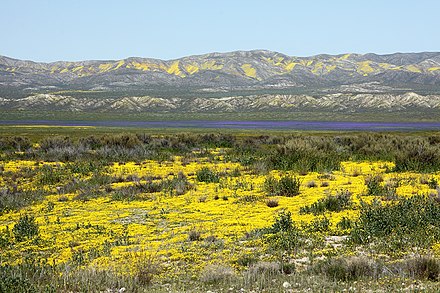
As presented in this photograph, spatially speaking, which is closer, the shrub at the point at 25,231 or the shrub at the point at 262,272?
the shrub at the point at 262,272

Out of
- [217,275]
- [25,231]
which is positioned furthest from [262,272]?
[25,231]

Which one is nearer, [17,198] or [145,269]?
[145,269]

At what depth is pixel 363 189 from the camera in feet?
51.1

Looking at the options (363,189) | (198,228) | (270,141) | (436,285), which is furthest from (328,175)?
(270,141)

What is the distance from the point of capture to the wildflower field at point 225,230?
7172 mm

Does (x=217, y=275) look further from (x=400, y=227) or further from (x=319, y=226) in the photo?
(x=400, y=227)

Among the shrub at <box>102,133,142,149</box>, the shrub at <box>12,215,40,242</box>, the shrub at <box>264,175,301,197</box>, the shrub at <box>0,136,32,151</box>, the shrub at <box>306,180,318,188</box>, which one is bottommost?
the shrub at <box>0,136,32,151</box>

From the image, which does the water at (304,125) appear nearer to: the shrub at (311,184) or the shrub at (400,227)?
the shrub at (311,184)

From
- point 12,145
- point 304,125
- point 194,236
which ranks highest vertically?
point 194,236

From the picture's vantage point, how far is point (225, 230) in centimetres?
1088

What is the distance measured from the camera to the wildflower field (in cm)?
717

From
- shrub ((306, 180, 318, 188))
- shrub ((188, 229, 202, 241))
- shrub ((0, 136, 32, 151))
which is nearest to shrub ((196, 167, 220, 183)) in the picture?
shrub ((306, 180, 318, 188))

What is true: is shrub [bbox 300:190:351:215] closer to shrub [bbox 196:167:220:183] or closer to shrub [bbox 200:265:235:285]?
shrub [bbox 200:265:235:285]

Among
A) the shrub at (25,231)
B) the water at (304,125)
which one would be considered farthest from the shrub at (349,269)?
the water at (304,125)
